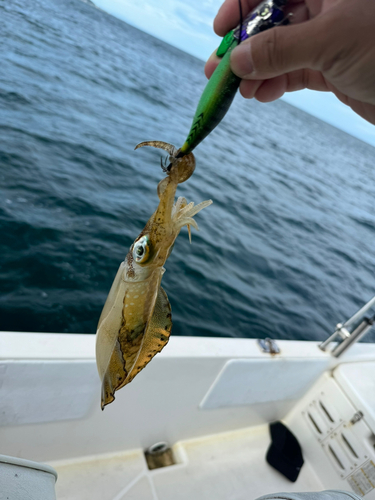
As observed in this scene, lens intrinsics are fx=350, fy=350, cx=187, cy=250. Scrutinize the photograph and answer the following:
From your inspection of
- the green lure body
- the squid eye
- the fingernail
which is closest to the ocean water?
the squid eye

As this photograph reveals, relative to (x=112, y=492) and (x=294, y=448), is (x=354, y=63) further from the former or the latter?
(x=294, y=448)

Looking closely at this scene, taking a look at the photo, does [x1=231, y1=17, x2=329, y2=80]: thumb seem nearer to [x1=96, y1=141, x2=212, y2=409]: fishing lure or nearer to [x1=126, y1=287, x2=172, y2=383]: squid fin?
[x1=96, y1=141, x2=212, y2=409]: fishing lure

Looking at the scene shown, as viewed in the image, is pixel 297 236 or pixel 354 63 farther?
pixel 297 236

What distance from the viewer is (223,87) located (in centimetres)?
149

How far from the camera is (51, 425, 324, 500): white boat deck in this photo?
362 cm

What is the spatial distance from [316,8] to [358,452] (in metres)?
4.78

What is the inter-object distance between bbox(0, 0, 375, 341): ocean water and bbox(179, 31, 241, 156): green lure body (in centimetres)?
513

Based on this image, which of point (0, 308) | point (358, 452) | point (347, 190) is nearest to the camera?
point (358, 452)

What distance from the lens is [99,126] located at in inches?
576

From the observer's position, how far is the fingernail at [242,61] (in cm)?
150

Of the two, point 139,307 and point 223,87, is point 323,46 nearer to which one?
point 223,87

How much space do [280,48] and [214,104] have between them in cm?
50

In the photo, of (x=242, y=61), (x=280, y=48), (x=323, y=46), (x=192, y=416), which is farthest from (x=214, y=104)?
(x=192, y=416)

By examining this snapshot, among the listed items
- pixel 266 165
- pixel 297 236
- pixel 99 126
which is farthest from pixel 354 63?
pixel 266 165
